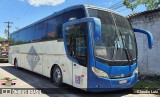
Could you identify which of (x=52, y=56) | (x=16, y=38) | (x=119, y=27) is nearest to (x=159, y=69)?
(x=119, y=27)

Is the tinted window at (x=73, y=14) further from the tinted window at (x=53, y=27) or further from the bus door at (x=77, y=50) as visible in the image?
the tinted window at (x=53, y=27)

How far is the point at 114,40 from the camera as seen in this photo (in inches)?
324

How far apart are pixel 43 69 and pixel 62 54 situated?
275 cm

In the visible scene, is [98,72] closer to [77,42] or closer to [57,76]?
[77,42]

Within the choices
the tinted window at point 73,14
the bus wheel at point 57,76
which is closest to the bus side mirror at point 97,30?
the tinted window at point 73,14

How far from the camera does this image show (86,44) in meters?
7.93

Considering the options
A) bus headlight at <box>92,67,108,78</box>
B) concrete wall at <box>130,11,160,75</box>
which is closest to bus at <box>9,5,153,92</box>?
bus headlight at <box>92,67,108,78</box>

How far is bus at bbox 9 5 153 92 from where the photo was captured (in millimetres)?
7754

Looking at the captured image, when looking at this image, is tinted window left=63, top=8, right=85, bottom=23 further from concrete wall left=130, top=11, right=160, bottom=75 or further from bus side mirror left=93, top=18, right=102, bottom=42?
concrete wall left=130, top=11, right=160, bottom=75

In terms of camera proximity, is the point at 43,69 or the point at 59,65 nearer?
the point at 59,65

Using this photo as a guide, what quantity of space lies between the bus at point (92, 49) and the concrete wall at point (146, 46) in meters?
3.78

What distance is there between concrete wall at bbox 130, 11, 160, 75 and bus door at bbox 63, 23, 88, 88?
5870mm

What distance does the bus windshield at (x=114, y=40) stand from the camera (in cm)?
790

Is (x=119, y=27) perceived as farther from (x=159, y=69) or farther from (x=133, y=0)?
(x=133, y=0)
